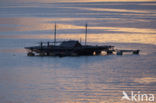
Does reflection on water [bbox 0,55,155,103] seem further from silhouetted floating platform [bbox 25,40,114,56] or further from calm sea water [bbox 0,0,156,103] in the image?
silhouetted floating platform [bbox 25,40,114,56]

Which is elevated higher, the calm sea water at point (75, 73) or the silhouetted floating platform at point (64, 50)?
the silhouetted floating platform at point (64, 50)

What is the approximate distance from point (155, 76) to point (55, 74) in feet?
24.6

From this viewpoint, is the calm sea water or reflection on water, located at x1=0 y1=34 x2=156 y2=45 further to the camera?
reflection on water, located at x1=0 y1=34 x2=156 y2=45

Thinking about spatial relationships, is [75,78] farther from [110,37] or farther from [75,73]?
[110,37]

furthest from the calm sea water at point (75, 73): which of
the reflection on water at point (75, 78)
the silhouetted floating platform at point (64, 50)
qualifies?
the silhouetted floating platform at point (64, 50)

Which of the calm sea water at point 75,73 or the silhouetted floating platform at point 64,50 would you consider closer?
the calm sea water at point 75,73

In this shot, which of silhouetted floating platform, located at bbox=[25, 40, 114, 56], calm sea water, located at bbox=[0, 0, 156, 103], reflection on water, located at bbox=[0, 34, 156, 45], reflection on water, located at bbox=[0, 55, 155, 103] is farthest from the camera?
reflection on water, located at bbox=[0, 34, 156, 45]

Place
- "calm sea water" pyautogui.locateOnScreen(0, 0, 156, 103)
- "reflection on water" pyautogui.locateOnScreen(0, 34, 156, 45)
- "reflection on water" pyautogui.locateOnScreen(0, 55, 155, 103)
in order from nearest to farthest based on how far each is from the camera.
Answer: "reflection on water" pyautogui.locateOnScreen(0, 55, 155, 103) < "calm sea water" pyautogui.locateOnScreen(0, 0, 156, 103) < "reflection on water" pyautogui.locateOnScreen(0, 34, 156, 45)

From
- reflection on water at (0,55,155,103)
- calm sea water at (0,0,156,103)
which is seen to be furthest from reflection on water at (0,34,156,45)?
reflection on water at (0,55,155,103)

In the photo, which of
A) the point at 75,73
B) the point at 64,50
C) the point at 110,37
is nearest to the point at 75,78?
the point at 75,73

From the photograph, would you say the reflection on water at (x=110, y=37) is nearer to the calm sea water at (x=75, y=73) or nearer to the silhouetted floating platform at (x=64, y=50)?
the calm sea water at (x=75, y=73)

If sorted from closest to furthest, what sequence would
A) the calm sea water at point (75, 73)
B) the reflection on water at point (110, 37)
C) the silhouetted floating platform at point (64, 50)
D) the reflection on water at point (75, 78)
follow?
the reflection on water at point (75, 78) → the calm sea water at point (75, 73) → the silhouetted floating platform at point (64, 50) → the reflection on water at point (110, 37)

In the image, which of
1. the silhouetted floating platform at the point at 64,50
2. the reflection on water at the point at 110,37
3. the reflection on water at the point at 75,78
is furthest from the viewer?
the reflection on water at the point at 110,37

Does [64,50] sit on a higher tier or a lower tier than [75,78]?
higher
